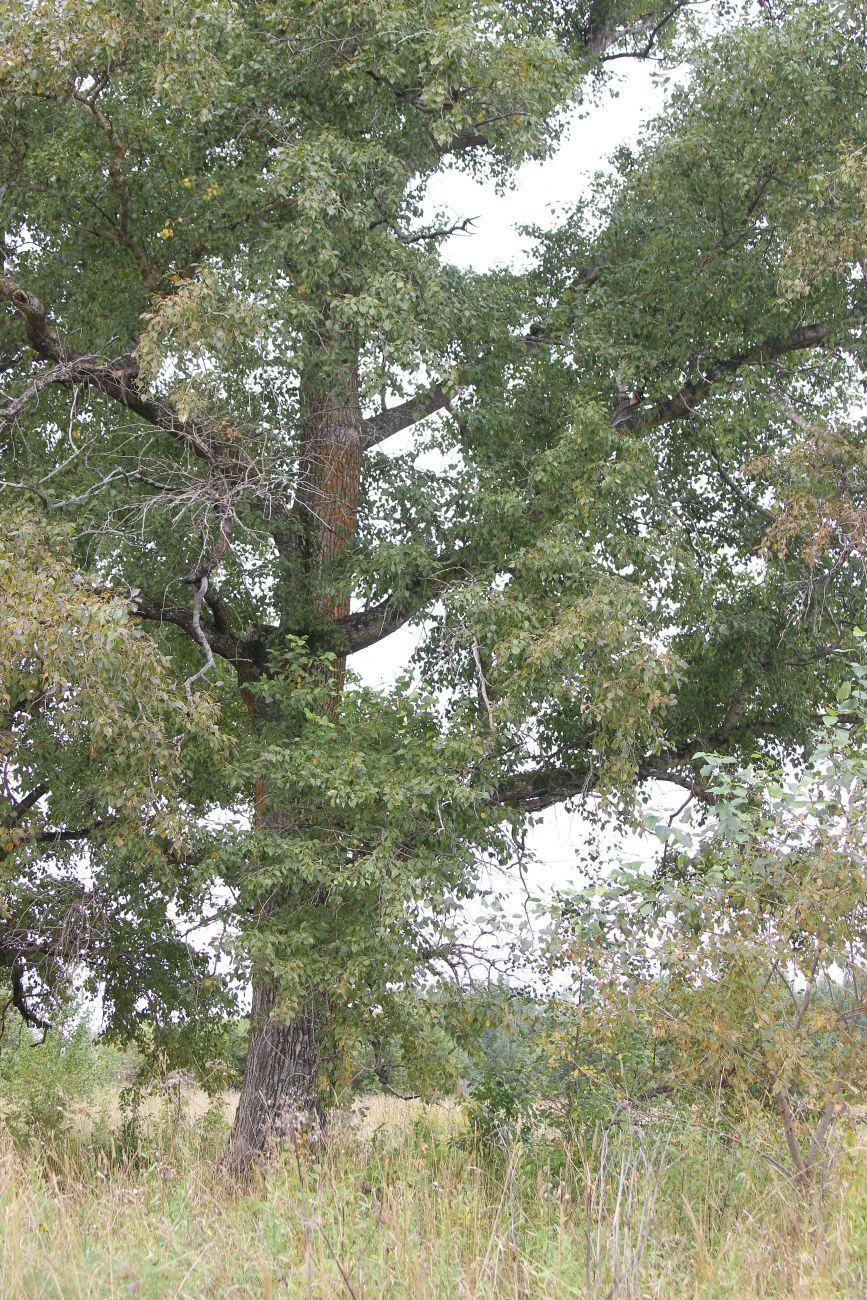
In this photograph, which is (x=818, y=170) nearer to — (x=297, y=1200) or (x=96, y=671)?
(x=96, y=671)

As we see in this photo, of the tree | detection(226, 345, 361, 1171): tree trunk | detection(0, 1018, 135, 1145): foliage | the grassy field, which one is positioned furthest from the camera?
detection(0, 1018, 135, 1145): foliage

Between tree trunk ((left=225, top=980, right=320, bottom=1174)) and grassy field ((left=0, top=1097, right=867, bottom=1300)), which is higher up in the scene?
tree trunk ((left=225, top=980, right=320, bottom=1174))

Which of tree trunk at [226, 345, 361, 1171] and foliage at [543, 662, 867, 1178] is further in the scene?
tree trunk at [226, 345, 361, 1171]

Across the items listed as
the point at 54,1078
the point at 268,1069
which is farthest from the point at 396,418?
the point at 54,1078

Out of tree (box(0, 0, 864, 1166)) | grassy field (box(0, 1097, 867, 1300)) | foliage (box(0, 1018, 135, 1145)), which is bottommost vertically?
grassy field (box(0, 1097, 867, 1300))

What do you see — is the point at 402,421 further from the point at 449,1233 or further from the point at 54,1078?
the point at 449,1233

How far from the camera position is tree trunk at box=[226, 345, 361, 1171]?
9695 millimetres

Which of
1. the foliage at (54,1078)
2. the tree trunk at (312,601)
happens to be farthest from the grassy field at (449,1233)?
the foliage at (54,1078)

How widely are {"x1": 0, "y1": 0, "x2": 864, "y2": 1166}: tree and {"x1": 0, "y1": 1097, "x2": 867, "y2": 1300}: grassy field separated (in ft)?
8.02

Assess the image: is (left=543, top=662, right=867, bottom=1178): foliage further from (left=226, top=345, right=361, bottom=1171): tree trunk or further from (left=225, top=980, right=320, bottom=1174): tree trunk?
(left=225, top=980, right=320, bottom=1174): tree trunk

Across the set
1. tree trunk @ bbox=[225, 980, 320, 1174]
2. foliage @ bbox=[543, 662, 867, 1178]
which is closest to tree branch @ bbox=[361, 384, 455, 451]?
tree trunk @ bbox=[225, 980, 320, 1174]

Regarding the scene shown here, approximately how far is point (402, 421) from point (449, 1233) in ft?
28.7

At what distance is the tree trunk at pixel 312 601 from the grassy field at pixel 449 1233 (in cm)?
237

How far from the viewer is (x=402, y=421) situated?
1262cm
